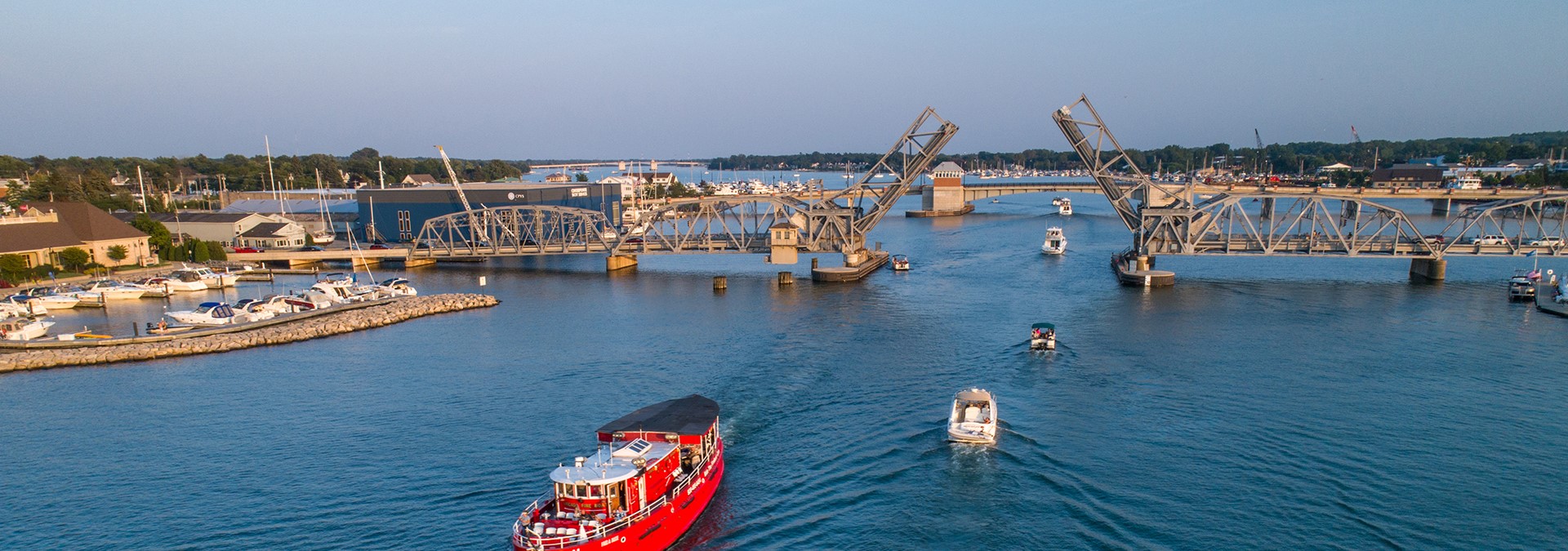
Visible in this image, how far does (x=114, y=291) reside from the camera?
34.2m

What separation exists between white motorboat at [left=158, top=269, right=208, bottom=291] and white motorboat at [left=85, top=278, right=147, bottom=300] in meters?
1.02

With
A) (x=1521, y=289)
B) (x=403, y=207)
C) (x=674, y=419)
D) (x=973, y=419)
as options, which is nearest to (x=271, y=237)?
(x=403, y=207)

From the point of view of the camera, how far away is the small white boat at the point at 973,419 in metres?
16.6

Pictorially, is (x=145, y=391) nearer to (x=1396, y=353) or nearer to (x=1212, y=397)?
(x=1212, y=397)

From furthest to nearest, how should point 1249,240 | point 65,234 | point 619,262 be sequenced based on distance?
point 619,262 → point 1249,240 → point 65,234

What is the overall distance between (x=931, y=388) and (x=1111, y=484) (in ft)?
21.1

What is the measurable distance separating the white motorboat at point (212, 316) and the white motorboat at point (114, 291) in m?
8.12

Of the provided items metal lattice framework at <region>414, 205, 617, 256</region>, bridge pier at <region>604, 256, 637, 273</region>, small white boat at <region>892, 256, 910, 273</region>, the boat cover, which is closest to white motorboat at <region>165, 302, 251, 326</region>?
metal lattice framework at <region>414, 205, 617, 256</region>

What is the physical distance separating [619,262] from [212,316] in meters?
19.9

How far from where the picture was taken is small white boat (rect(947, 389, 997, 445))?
54.3 feet

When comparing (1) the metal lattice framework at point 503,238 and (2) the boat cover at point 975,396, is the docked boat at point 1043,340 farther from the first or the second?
(1) the metal lattice framework at point 503,238

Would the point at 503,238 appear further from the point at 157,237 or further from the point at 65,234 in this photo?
the point at 65,234

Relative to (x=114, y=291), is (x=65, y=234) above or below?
above

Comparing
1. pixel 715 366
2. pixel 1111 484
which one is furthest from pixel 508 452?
pixel 1111 484
